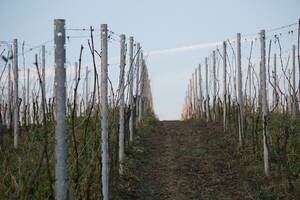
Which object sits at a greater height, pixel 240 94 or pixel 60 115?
pixel 240 94

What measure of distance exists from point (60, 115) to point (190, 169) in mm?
4946

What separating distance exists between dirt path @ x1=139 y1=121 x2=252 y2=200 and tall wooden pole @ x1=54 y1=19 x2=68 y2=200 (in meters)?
3.40

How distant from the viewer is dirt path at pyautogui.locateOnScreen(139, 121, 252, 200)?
6.66 m

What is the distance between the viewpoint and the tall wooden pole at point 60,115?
3.22 meters

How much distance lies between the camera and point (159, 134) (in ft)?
39.0

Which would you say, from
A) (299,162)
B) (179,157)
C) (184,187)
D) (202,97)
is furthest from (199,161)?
(202,97)

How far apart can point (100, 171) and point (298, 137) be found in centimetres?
430

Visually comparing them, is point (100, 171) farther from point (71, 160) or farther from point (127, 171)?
point (127, 171)

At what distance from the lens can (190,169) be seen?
792 cm

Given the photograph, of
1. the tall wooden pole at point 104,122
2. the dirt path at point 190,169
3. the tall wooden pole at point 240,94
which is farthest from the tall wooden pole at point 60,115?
the tall wooden pole at point 240,94

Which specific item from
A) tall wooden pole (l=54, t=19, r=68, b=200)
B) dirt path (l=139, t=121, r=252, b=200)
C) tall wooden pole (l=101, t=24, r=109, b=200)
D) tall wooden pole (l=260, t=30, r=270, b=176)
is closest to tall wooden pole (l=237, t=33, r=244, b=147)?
dirt path (l=139, t=121, r=252, b=200)

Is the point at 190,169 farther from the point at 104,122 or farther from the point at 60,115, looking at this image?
the point at 60,115

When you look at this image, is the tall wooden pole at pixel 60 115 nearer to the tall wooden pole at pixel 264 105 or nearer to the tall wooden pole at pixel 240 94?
the tall wooden pole at pixel 264 105

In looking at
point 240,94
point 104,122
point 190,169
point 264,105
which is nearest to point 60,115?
point 104,122
